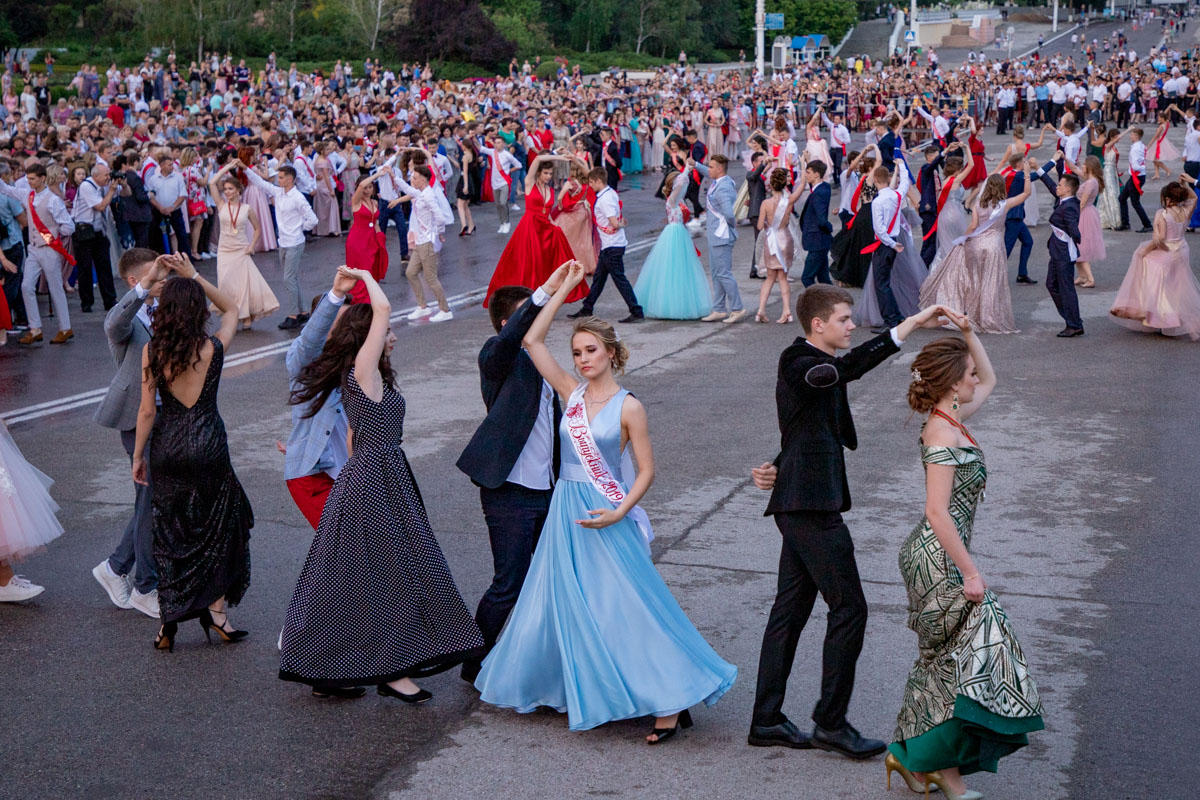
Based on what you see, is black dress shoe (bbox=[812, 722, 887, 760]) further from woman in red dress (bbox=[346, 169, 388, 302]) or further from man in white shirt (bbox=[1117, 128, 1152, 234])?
man in white shirt (bbox=[1117, 128, 1152, 234])

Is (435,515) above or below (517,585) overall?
below

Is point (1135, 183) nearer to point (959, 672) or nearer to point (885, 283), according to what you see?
point (885, 283)

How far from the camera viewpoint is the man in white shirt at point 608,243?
1398cm

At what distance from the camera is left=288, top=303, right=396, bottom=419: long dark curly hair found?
219 inches

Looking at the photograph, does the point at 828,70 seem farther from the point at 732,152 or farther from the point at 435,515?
the point at 435,515

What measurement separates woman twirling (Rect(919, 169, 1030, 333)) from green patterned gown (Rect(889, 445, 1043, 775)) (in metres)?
9.15

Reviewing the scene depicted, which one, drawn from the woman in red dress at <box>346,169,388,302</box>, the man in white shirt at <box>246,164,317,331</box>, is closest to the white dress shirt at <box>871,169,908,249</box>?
the woman in red dress at <box>346,169,388,302</box>

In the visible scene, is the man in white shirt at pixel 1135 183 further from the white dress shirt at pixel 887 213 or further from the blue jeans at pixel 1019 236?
the white dress shirt at pixel 887 213

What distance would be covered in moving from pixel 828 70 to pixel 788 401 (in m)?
63.7

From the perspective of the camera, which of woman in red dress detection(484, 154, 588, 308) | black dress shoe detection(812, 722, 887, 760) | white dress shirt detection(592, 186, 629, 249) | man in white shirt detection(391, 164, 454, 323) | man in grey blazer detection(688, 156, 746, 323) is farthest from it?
man in white shirt detection(391, 164, 454, 323)

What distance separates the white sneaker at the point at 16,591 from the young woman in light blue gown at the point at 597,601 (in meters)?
2.98

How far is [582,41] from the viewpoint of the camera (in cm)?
7506

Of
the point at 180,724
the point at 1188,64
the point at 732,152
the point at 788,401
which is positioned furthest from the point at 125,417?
the point at 1188,64

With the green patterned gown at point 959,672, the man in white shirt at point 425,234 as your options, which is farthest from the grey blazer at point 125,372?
the man in white shirt at point 425,234
